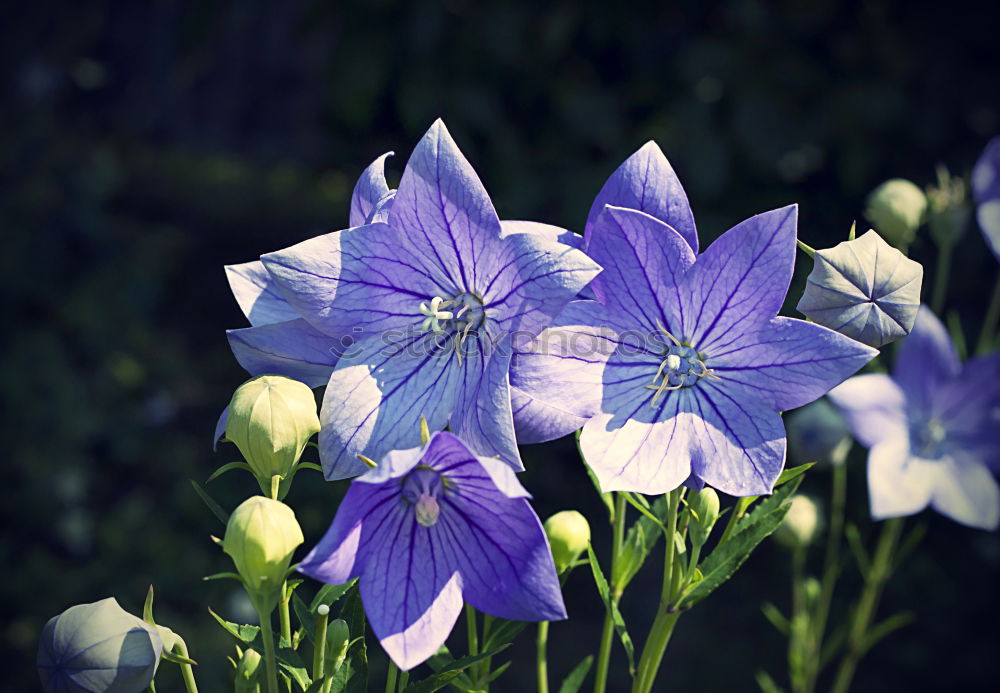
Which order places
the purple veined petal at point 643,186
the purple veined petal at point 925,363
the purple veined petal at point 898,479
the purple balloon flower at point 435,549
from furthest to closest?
the purple veined petal at point 925,363
the purple veined petal at point 898,479
the purple veined petal at point 643,186
the purple balloon flower at point 435,549

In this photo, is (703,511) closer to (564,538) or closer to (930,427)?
(564,538)

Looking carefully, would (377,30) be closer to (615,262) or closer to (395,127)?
(395,127)

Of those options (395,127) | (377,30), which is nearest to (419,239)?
(377,30)

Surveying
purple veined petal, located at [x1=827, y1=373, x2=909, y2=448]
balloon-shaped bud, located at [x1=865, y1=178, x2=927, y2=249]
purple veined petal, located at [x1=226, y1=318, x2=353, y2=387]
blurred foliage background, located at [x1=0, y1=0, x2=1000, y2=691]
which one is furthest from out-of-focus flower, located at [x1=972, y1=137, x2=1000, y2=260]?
blurred foliage background, located at [x1=0, y1=0, x2=1000, y2=691]

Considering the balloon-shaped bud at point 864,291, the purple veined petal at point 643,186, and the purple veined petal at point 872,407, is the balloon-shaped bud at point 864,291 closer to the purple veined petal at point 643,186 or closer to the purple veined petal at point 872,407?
the purple veined petal at point 643,186


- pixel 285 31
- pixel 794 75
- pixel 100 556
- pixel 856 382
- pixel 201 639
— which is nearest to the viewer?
pixel 856 382

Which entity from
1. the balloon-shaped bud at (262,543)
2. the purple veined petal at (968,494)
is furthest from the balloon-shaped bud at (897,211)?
the balloon-shaped bud at (262,543)
